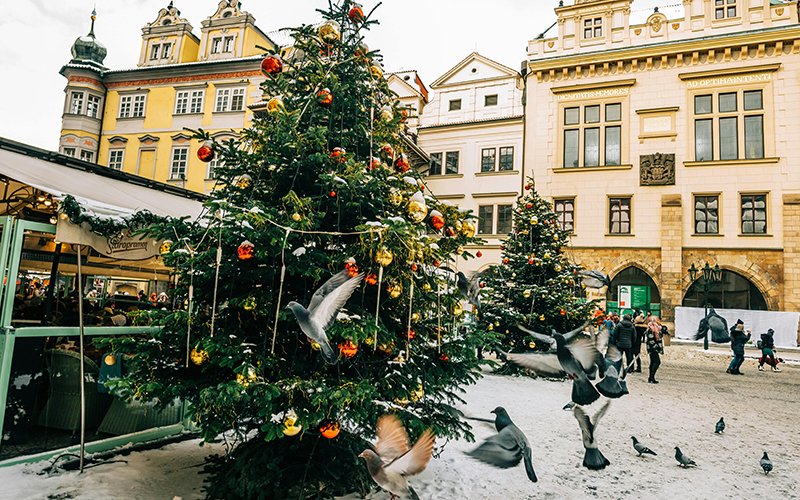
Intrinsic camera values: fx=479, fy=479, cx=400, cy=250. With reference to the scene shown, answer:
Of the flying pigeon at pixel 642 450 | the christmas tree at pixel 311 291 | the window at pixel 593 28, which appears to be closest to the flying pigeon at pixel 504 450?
the christmas tree at pixel 311 291

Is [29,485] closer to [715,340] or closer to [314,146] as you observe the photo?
[314,146]

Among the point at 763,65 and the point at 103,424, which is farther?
the point at 763,65

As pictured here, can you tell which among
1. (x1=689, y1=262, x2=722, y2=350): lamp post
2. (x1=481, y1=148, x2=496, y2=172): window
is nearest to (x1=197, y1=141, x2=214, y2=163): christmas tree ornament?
(x1=689, y1=262, x2=722, y2=350): lamp post

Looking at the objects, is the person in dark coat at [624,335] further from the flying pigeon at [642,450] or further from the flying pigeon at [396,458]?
the flying pigeon at [396,458]

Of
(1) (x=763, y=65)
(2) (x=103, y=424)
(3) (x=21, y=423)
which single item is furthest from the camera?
(1) (x=763, y=65)

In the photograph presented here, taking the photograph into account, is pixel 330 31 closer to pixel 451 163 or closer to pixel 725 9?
pixel 451 163

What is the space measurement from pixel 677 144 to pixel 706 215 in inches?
140

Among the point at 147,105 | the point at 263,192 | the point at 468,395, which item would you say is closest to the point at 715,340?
the point at 468,395

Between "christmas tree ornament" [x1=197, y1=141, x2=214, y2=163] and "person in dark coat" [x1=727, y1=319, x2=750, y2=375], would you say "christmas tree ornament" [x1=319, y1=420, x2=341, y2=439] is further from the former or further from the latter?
"person in dark coat" [x1=727, y1=319, x2=750, y2=375]

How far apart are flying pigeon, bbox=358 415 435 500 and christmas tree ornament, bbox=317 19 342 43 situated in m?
3.40

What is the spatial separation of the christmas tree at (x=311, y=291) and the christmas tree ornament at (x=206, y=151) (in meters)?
0.02

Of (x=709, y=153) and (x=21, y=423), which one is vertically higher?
(x=709, y=153)

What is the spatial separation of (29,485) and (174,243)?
90.7 inches

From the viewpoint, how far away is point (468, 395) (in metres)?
Result: 8.95
